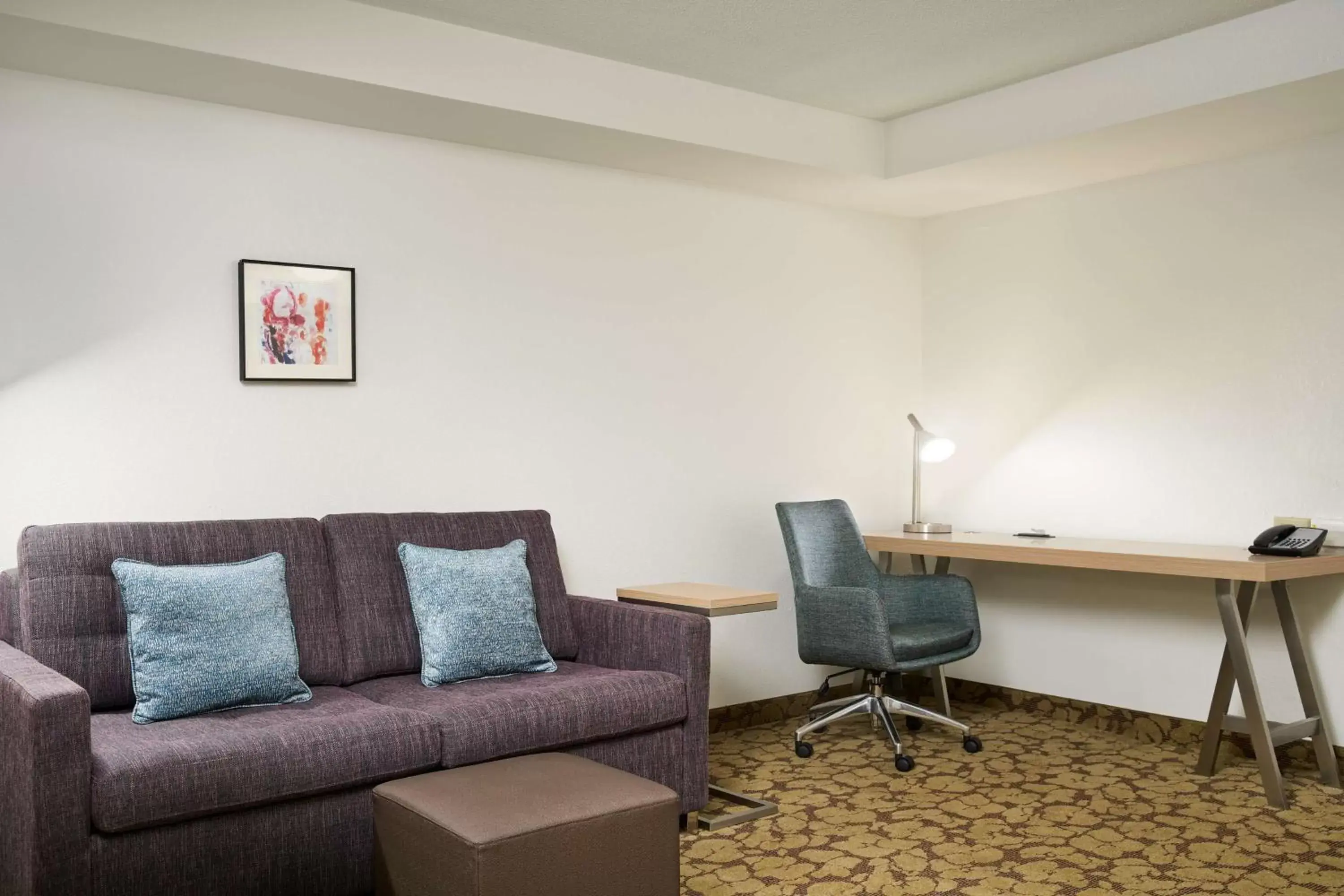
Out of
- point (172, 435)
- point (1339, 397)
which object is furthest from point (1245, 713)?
point (172, 435)

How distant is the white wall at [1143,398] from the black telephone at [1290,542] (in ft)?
0.85

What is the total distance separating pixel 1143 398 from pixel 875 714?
178cm

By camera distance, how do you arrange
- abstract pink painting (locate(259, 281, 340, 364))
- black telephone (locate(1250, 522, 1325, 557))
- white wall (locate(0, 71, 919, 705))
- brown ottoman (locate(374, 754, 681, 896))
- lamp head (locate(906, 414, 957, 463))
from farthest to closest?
lamp head (locate(906, 414, 957, 463)), black telephone (locate(1250, 522, 1325, 557)), abstract pink painting (locate(259, 281, 340, 364)), white wall (locate(0, 71, 919, 705)), brown ottoman (locate(374, 754, 681, 896))

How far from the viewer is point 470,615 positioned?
139 inches

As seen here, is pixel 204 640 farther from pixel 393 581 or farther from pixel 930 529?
pixel 930 529

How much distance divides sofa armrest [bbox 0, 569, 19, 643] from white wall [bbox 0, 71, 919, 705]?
242mm

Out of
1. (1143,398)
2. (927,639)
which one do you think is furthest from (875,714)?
(1143,398)

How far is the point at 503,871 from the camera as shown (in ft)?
7.63

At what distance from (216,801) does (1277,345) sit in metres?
4.05

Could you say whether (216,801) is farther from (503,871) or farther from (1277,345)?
(1277,345)

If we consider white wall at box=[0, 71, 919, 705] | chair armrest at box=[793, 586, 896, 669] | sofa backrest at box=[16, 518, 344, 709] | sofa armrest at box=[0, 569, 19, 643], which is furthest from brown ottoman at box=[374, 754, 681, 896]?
chair armrest at box=[793, 586, 896, 669]

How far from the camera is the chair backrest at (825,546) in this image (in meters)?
4.77

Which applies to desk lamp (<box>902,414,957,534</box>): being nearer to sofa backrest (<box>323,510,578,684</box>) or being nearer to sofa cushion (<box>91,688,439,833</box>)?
sofa backrest (<box>323,510,578,684</box>)

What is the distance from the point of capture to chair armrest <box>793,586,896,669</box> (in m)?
4.35
